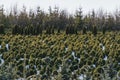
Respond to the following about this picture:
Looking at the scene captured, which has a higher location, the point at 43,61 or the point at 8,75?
the point at 8,75

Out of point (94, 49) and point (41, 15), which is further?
point (41, 15)

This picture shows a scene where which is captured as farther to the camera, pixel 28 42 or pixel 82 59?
pixel 28 42

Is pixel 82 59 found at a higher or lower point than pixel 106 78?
lower

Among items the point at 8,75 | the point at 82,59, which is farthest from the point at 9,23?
the point at 8,75

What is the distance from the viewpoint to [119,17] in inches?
1935

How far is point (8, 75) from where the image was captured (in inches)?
218

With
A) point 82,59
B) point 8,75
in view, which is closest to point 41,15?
point 82,59

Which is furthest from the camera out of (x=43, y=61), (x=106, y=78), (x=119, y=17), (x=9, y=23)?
(x=119, y=17)

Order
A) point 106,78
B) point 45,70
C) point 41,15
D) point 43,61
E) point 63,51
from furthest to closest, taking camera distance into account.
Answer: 1. point 41,15
2. point 63,51
3. point 43,61
4. point 45,70
5. point 106,78

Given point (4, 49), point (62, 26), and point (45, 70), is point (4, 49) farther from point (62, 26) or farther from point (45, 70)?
point (62, 26)

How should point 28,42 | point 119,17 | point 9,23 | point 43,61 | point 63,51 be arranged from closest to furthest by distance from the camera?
point 43,61 → point 63,51 → point 28,42 → point 9,23 → point 119,17

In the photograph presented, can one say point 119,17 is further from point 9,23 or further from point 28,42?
point 28,42

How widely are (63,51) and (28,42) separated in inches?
183

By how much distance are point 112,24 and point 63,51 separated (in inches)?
952
